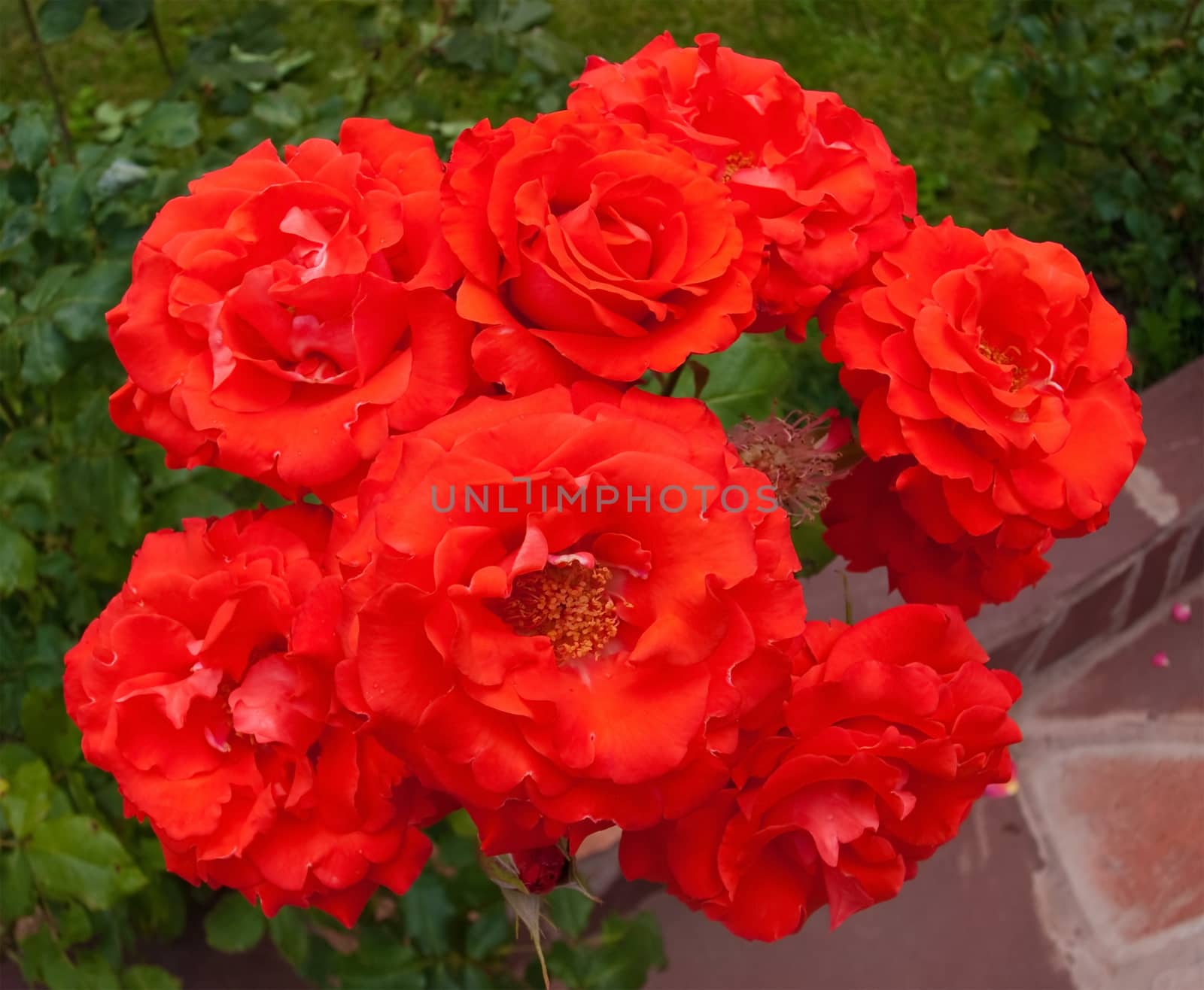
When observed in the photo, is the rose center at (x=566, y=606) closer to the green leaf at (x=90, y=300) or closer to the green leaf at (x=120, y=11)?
the green leaf at (x=90, y=300)

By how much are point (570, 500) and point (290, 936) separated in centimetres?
89

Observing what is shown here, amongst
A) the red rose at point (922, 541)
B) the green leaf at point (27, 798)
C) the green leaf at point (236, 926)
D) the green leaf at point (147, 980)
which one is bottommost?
the green leaf at point (147, 980)

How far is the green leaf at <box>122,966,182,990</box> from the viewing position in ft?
3.94

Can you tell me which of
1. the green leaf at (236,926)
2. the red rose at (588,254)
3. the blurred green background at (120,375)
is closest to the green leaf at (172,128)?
the blurred green background at (120,375)

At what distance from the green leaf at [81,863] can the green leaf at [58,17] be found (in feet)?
A: 3.00

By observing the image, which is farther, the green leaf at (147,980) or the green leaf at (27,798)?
the green leaf at (147,980)

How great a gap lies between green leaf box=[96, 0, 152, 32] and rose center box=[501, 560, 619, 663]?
1.07 metres

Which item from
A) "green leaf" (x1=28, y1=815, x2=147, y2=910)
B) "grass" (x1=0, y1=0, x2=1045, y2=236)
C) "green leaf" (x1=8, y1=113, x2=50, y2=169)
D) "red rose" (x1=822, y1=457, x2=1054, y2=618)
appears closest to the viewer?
"red rose" (x1=822, y1=457, x2=1054, y2=618)

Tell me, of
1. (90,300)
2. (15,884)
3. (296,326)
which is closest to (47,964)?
(15,884)

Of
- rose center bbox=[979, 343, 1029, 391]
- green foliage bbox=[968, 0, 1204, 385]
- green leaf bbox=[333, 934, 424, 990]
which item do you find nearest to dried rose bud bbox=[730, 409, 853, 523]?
rose center bbox=[979, 343, 1029, 391]

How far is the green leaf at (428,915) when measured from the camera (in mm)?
1162

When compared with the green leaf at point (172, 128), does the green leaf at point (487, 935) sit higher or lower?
lower

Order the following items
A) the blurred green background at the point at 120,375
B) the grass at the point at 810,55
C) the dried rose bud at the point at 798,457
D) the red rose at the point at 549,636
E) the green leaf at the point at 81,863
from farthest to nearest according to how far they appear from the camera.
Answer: the grass at the point at 810,55, the blurred green background at the point at 120,375, the green leaf at the point at 81,863, the dried rose bud at the point at 798,457, the red rose at the point at 549,636

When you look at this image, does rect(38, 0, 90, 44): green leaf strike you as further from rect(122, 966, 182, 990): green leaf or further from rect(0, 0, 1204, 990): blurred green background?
rect(122, 966, 182, 990): green leaf
